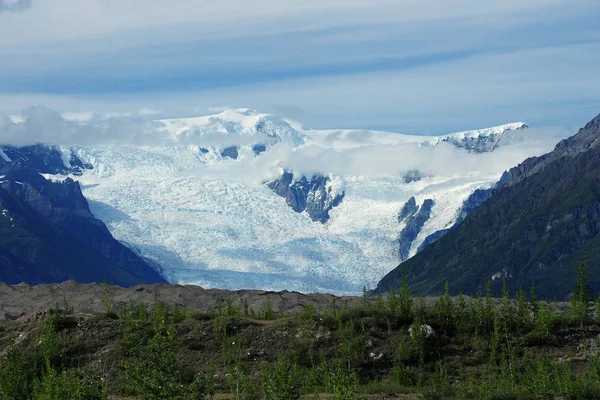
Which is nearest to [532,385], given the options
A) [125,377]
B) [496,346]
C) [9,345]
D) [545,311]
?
[496,346]

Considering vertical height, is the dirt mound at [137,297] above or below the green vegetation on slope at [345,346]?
above

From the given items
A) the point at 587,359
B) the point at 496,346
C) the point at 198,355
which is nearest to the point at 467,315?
the point at 496,346

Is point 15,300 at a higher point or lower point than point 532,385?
higher

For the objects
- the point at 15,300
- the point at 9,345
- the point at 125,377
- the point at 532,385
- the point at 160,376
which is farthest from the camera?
the point at 15,300

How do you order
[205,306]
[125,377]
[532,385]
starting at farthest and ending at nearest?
[205,306] → [125,377] → [532,385]

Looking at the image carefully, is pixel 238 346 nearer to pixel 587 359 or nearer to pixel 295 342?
pixel 295 342

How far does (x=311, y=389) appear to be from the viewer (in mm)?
52750

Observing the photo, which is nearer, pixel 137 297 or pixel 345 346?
pixel 345 346

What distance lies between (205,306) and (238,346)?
189 ft

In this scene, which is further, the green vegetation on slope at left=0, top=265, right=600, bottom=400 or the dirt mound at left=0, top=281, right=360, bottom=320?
the dirt mound at left=0, top=281, right=360, bottom=320

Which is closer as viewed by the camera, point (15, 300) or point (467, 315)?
point (467, 315)

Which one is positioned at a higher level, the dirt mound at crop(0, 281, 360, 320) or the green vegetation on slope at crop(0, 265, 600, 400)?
the dirt mound at crop(0, 281, 360, 320)

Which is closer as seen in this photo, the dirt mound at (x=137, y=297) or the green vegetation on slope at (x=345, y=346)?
the green vegetation on slope at (x=345, y=346)

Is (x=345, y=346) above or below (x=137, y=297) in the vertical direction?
below
